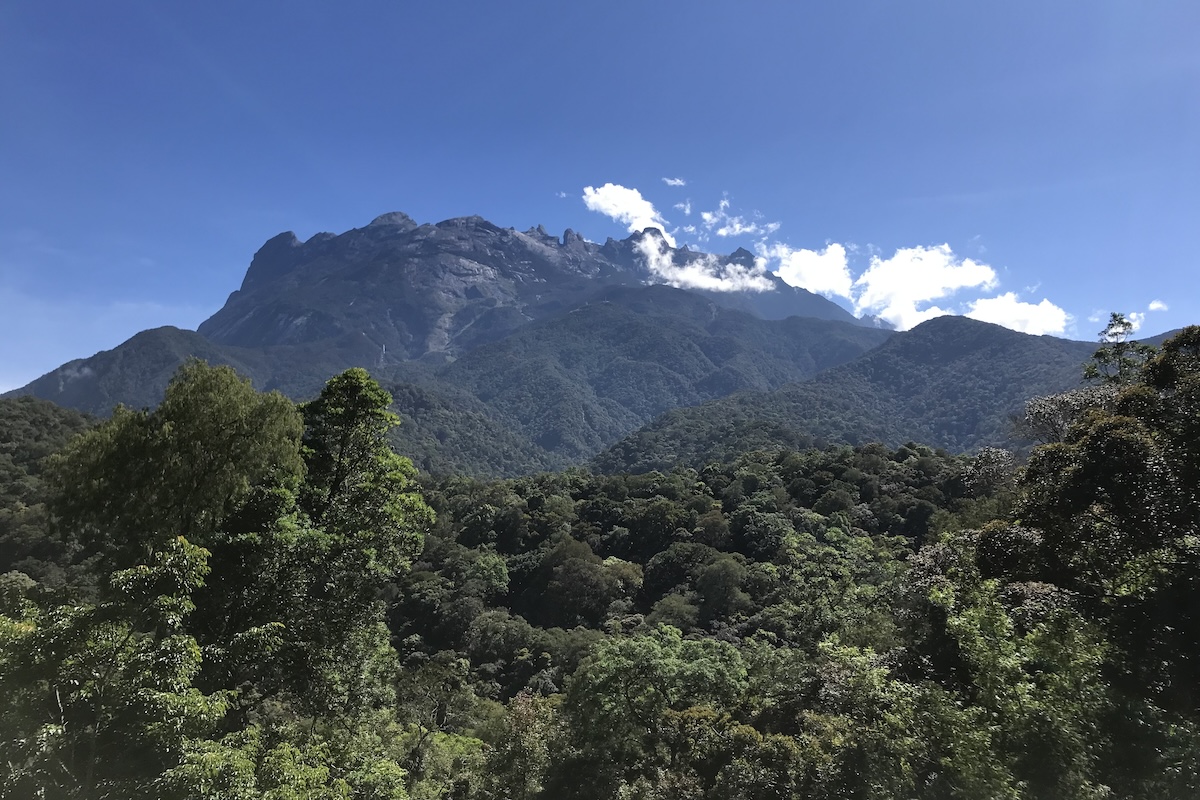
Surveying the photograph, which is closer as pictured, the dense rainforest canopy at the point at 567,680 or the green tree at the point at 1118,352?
the dense rainforest canopy at the point at 567,680

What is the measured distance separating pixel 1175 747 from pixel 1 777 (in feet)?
41.0

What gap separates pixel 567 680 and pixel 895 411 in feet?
624

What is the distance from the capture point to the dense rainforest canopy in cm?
706

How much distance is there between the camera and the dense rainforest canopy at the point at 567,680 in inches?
278

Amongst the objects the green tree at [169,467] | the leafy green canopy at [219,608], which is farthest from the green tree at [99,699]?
the green tree at [169,467]

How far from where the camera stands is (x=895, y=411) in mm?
187000

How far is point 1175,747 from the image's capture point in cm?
646

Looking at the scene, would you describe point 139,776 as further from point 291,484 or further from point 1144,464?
point 1144,464

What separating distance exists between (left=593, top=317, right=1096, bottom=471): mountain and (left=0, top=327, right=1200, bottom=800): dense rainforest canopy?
368ft

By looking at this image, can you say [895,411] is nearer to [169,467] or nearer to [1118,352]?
[1118,352]

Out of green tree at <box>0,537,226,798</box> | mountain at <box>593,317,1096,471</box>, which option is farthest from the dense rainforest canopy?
mountain at <box>593,317,1096,471</box>

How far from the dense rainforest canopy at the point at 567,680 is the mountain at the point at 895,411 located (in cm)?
11217

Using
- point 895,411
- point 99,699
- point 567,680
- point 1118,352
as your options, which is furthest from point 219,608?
point 895,411

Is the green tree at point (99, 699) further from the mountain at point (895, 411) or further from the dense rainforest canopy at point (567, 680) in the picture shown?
the mountain at point (895, 411)
